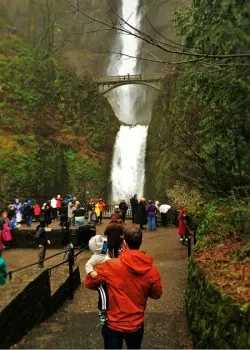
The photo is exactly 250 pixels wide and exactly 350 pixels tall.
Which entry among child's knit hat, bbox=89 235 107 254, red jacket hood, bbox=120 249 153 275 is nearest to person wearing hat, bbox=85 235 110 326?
child's knit hat, bbox=89 235 107 254

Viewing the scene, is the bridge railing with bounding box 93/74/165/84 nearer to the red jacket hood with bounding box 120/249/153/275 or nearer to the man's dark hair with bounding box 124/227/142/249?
the man's dark hair with bounding box 124/227/142/249

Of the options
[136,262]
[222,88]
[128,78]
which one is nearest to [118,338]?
[136,262]

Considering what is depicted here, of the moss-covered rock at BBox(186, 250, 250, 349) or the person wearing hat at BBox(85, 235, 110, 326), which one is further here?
the moss-covered rock at BBox(186, 250, 250, 349)

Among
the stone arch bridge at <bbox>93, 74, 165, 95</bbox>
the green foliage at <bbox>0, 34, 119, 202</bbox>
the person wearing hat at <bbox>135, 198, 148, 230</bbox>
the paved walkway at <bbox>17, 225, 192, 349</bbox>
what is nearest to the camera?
the paved walkway at <bbox>17, 225, 192, 349</bbox>

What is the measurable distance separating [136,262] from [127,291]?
279mm

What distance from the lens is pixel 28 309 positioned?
5.97 meters

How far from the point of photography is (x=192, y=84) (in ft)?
28.0

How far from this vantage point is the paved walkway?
557 centimetres

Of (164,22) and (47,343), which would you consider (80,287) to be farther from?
(164,22)

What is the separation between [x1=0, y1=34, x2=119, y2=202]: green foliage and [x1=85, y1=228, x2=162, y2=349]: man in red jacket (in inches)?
941

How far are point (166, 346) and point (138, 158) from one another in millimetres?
30648

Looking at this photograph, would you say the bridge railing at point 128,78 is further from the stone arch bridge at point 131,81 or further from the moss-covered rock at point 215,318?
the moss-covered rock at point 215,318

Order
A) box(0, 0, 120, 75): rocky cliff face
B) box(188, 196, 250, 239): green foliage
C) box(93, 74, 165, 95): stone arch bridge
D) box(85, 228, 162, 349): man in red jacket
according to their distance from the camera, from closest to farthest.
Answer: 1. box(85, 228, 162, 349): man in red jacket
2. box(188, 196, 250, 239): green foliage
3. box(93, 74, 165, 95): stone arch bridge
4. box(0, 0, 120, 75): rocky cliff face

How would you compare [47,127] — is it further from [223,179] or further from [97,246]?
[97,246]
